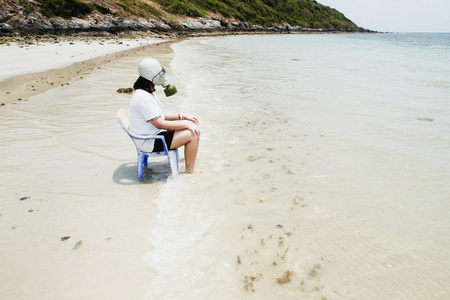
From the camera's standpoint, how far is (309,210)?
3248mm

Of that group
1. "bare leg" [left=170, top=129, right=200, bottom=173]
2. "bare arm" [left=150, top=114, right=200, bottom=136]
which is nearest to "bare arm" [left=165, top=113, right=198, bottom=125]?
"bare arm" [left=150, top=114, right=200, bottom=136]

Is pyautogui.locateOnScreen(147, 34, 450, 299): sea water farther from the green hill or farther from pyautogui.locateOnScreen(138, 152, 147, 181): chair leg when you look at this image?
the green hill

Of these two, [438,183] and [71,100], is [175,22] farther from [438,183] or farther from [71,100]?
[438,183]

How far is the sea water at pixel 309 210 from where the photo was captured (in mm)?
2318

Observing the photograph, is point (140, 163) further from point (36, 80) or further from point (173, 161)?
point (36, 80)

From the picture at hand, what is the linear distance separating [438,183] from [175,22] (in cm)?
6186

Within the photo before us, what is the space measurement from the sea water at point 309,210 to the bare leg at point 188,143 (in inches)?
7.0

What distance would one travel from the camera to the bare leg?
377 centimetres

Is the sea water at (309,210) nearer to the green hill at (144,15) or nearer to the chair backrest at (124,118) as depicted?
the chair backrest at (124,118)

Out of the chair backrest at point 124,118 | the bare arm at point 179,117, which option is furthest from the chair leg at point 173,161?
the chair backrest at point 124,118

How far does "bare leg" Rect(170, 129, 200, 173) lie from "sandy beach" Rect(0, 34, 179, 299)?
0.56 metres

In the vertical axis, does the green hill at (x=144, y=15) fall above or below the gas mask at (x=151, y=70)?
above

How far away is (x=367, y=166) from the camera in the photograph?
434 cm

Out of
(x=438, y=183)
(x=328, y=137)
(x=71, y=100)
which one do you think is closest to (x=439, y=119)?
(x=328, y=137)
